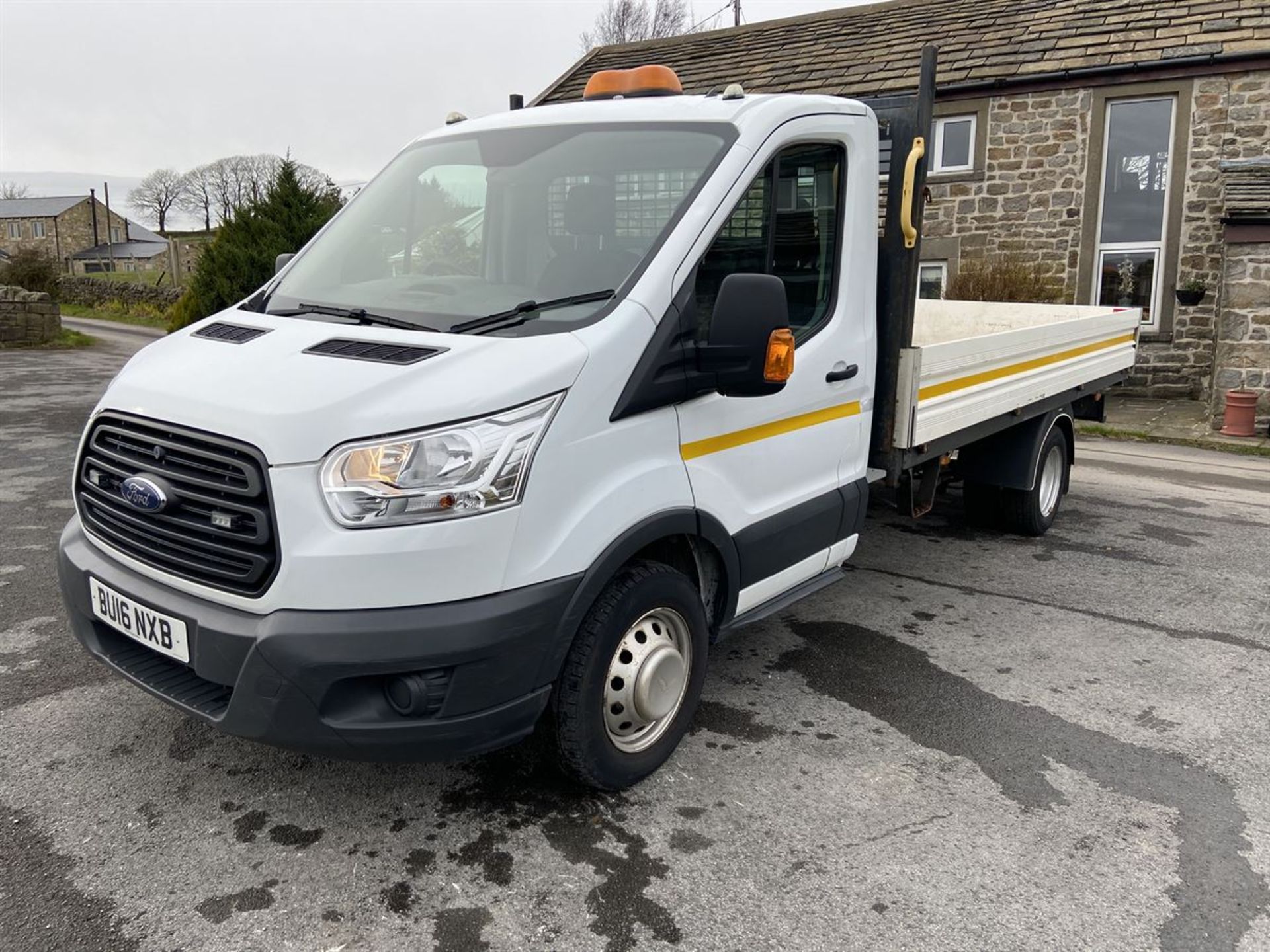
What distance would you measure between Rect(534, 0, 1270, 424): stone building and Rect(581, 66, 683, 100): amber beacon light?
958cm

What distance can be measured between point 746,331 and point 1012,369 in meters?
2.97

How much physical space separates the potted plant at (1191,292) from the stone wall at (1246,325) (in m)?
1.99

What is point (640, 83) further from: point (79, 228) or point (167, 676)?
point (79, 228)

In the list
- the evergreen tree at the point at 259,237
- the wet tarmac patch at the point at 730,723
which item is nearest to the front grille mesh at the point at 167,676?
the wet tarmac patch at the point at 730,723

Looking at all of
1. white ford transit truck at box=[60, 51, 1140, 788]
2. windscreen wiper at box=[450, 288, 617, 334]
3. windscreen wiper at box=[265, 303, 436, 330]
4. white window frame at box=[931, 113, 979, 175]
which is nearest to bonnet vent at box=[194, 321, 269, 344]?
white ford transit truck at box=[60, 51, 1140, 788]

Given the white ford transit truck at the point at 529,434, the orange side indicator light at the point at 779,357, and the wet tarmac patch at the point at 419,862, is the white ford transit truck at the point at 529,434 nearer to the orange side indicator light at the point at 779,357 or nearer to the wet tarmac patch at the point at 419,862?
the orange side indicator light at the point at 779,357

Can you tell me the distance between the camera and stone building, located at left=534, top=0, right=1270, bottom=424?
12992mm

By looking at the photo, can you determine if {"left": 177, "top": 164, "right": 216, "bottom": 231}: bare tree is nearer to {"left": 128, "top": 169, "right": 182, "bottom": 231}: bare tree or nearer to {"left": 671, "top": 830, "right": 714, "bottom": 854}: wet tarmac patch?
{"left": 128, "top": 169, "right": 182, "bottom": 231}: bare tree

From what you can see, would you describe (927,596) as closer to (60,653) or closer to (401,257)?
(401,257)

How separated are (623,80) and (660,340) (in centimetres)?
170

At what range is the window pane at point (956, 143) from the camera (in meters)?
14.9

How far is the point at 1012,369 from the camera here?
5.53 m

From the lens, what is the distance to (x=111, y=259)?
240 feet

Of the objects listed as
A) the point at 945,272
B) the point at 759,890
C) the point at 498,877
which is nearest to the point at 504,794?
the point at 498,877
